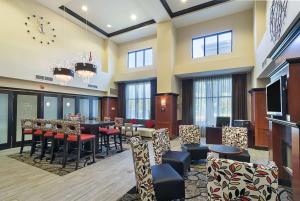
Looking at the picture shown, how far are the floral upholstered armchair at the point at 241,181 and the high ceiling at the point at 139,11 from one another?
283 inches

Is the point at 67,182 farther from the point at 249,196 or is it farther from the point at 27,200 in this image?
the point at 249,196

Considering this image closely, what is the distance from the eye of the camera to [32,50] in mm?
6609

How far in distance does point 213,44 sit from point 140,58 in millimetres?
4371

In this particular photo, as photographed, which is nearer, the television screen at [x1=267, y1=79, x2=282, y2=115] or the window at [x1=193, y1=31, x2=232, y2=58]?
the television screen at [x1=267, y1=79, x2=282, y2=115]

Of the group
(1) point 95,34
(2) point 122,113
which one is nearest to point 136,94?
(2) point 122,113

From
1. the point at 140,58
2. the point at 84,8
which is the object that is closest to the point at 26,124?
the point at 84,8

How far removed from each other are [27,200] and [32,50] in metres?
5.95

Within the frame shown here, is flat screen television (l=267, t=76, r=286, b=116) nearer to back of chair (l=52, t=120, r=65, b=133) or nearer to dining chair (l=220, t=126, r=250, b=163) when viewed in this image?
dining chair (l=220, t=126, r=250, b=163)

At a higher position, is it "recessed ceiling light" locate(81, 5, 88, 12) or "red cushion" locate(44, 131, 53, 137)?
"recessed ceiling light" locate(81, 5, 88, 12)

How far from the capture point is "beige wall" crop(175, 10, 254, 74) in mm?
7332

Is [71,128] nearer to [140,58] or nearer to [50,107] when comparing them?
[50,107]

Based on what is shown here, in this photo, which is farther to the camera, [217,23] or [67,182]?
[217,23]

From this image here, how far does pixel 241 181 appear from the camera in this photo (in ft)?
4.74

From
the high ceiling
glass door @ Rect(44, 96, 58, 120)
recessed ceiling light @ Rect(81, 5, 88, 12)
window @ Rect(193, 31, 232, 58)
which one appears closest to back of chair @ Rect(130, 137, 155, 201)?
the high ceiling
